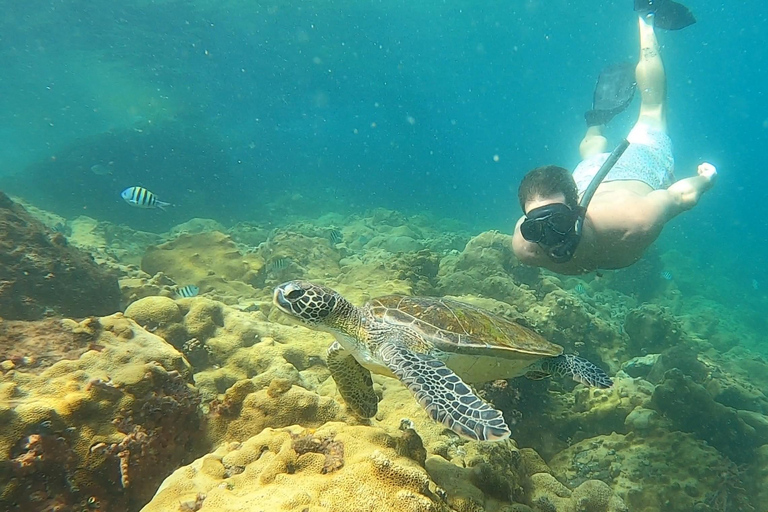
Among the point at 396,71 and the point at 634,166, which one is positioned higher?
the point at 396,71

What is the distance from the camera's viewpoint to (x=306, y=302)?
330cm

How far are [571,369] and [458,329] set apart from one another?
152 centimetres

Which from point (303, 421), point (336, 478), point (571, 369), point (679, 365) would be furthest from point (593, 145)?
point (336, 478)

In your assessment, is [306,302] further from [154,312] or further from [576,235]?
[576,235]

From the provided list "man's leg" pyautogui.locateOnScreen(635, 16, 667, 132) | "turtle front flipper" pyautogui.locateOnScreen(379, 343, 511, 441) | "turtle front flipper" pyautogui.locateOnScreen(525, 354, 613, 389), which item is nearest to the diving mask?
"turtle front flipper" pyautogui.locateOnScreen(525, 354, 613, 389)

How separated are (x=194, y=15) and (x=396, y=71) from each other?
3250 cm

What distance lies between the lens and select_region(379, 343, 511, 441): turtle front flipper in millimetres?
2254

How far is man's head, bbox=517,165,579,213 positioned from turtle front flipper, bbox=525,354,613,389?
→ 170 cm

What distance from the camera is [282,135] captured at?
203 feet

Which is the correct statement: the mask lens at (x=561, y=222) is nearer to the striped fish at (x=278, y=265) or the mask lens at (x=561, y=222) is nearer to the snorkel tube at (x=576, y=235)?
the snorkel tube at (x=576, y=235)

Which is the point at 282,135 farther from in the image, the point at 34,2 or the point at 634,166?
the point at 634,166

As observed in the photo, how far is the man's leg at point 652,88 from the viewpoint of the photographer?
728cm

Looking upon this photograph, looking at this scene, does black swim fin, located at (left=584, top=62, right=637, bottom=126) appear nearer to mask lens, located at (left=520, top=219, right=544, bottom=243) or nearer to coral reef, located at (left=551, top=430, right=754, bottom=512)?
mask lens, located at (left=520, top=219, right=544, bottom=243)

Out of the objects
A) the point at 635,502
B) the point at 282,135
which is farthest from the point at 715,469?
the point at 282,135
